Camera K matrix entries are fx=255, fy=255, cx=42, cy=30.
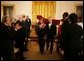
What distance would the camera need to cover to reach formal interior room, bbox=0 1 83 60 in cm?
480

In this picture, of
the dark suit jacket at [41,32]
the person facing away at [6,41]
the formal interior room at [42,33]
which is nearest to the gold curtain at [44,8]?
the formal interior room at [42,33]

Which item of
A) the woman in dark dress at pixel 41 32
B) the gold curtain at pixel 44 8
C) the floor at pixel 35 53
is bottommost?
the floor at pixel 35 53

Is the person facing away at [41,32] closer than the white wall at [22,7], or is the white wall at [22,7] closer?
the person facing away at [41,32]

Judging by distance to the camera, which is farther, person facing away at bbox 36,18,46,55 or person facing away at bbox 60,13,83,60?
person facing away at bbox 36,18,46,55

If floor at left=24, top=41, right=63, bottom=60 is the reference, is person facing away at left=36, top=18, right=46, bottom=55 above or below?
above

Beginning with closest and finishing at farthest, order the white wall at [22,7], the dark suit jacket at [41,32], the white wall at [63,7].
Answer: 1. the dark suit jacket at [41,32]
2. the white wall at [63,7]
3. the white wall at [22,7]

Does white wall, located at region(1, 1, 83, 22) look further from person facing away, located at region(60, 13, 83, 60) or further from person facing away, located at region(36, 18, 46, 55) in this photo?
person facing away, located at region(60, 13, 83, 60)

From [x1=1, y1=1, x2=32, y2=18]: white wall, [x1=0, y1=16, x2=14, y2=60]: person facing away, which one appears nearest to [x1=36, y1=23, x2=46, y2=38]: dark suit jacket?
[x1=0, y1=16, x2=14, y2=60]: person facing away

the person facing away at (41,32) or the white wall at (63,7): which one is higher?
the white wall at (63,7)

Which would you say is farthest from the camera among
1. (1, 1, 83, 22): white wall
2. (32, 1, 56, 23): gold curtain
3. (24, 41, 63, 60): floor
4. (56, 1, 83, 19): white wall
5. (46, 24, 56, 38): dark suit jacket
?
(32, 1, 56, 23): gold curtain

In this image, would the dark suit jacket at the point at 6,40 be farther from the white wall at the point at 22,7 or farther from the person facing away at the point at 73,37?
the white wall at the point at 22,7

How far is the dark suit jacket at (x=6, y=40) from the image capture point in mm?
4956

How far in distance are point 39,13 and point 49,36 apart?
5466 millimetres

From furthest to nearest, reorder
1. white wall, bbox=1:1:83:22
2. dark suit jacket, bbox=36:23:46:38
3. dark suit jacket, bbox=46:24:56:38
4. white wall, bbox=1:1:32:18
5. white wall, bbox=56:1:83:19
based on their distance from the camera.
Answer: white wall, bbox=1:1:32:18 → white wall, bbox=1:1:83:22 → white wall, bbox=56:1:83:19 → dark suit jacket, bbox=46:24:56:38 → dark suit jacket, bbox=36:23:46:38
